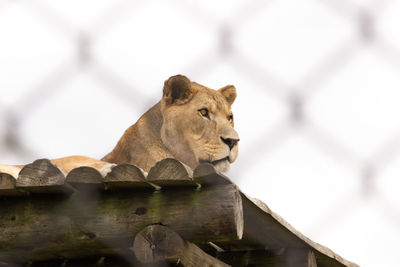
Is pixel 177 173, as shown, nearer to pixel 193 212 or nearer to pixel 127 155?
pixel 193 212

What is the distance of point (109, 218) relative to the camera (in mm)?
3324

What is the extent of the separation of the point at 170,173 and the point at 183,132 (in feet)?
7.88

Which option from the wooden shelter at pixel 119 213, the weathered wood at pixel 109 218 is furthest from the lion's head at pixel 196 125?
the weathered wood at pixel 109 218

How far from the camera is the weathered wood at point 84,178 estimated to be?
127 inches

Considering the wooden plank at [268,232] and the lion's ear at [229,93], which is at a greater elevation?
the lion's ear at [229,93]

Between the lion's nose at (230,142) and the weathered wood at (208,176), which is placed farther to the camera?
the lion's nose at (230,142)

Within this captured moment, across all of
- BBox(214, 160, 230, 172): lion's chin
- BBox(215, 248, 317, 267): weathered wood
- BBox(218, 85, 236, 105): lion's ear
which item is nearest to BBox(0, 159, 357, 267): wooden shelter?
BBox(215, 248, 317, 267): weathered wood

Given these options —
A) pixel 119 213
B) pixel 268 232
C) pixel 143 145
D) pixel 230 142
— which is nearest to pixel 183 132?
pixel 143 145

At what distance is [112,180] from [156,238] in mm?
265

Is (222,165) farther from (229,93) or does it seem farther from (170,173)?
(170,173)

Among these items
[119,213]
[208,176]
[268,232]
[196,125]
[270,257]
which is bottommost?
[270,257]

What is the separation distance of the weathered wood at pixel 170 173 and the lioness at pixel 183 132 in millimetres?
2116

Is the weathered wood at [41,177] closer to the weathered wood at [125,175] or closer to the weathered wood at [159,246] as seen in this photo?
the weathered wood at [125,175]

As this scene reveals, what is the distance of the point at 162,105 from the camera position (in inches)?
228
